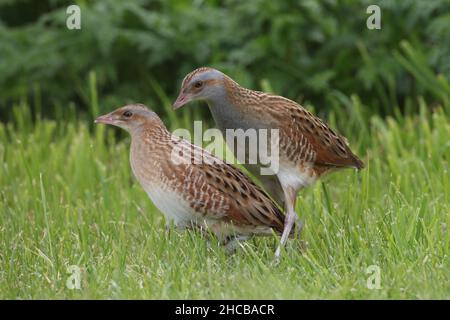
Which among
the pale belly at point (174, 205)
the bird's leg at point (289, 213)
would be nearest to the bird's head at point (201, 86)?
the pale belly at point (174, 205)

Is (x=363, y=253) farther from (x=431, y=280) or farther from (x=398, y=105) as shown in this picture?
(x=398, y=105)

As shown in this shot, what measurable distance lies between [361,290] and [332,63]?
474 centimetres

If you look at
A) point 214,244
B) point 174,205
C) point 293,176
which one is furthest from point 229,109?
point 214,244

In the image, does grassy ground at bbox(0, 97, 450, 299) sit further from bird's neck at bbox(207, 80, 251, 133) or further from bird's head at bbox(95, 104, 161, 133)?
bird's neck at bbox(207, 80, 251, 133)

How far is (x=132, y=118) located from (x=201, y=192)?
2.33 feet

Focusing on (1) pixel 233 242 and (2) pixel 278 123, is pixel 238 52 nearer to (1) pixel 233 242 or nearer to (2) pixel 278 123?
(2) pixel 278 123

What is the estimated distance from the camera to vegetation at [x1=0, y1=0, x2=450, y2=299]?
15.6ft

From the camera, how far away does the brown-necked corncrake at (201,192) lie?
5.26 meters

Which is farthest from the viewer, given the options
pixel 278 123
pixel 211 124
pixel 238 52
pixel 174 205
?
pixel 211 124

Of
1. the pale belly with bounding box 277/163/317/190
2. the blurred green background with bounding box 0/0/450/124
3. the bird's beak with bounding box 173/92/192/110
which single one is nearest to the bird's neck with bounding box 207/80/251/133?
the bird's beak with bounding box 173/92/192/110

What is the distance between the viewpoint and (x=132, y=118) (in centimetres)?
568

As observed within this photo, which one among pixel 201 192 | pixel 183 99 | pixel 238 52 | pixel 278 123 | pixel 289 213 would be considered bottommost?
pixel 289 213
